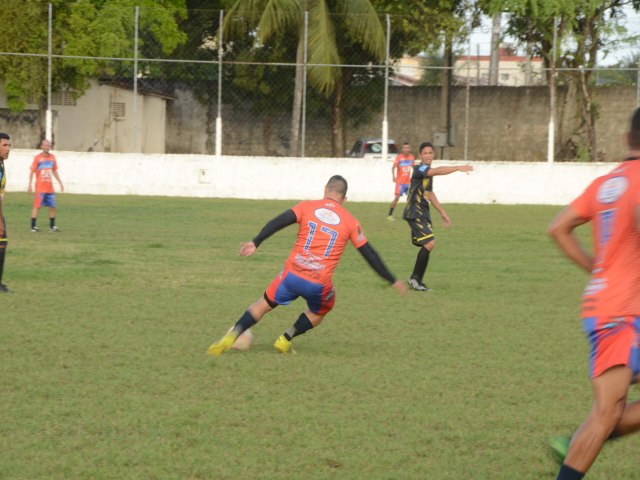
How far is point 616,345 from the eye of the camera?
450 centimetres

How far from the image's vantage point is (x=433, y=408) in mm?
7027

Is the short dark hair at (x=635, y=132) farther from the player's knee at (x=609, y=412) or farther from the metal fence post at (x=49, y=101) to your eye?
the metal fence post at (x=49, y=101)

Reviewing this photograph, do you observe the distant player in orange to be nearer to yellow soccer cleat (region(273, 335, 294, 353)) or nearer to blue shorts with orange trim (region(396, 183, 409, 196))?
blue shorts with orange trim (region(396, 183, 409, 196))

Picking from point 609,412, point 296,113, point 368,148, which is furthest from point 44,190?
point 609,412

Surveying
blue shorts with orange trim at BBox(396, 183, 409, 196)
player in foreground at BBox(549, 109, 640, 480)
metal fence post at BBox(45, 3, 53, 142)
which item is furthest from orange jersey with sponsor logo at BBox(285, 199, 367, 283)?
metal fence post at BBox(45, 3, 53, 142)

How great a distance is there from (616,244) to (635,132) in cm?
47

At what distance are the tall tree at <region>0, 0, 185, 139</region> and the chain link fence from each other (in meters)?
0.04

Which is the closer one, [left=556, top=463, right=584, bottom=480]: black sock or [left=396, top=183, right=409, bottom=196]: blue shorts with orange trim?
[left=556, top=463, right=584, bottom=480]: black sock

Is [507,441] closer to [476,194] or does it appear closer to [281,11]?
[476,194]

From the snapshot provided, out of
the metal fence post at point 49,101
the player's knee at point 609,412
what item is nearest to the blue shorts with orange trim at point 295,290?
the player's knee at point 609,412

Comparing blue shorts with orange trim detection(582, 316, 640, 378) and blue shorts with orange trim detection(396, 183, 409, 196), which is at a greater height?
blue shorts with orange trim detection(396, 183, 409, 196)

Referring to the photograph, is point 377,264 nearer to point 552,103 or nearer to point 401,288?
point 401,288

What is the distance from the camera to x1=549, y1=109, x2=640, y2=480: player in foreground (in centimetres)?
451

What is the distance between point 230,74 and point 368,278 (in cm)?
1803
